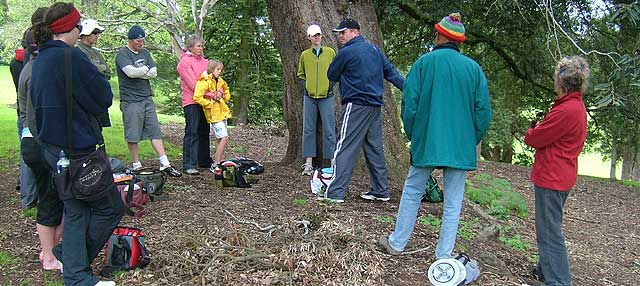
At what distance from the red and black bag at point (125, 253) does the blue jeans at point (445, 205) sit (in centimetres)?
189

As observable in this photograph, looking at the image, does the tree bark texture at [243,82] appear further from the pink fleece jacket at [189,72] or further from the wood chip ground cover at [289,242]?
the wood chip ground cover at [289,242]

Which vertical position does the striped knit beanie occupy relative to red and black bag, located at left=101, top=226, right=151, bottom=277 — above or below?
above

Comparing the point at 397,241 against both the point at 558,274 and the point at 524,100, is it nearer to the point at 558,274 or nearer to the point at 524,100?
the point at 558,274

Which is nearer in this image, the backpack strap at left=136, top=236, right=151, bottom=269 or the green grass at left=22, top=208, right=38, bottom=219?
the backpack strap at left=136, top=236, right=151, bottom=269

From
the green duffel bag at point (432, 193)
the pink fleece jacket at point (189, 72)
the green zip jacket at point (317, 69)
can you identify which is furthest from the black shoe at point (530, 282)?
the pink fleece jacket at point (189, 72)

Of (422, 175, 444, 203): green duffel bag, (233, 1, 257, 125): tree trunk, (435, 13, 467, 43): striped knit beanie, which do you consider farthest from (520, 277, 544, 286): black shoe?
(233, 1, 257, 125): tree trunk

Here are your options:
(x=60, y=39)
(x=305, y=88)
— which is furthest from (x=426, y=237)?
(x=60, y=39)

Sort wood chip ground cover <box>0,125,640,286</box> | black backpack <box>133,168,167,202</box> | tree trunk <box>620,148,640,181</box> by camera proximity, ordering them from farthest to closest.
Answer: tree trunk <box>620,148,640,181</box> → black backpack <box>133,168,167,202</box> → wood chip ground cover <box>0,125,640,286</box>

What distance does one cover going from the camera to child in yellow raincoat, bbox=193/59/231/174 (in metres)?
6.88

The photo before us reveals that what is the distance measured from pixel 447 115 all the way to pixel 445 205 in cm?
68

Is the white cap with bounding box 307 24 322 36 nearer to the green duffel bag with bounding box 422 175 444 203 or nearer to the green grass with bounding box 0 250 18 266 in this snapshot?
the green duffel bag with bounding box 422 175 444 203

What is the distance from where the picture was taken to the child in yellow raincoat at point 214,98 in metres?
6.88

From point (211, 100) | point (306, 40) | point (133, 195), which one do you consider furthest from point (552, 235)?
point (211, 100)

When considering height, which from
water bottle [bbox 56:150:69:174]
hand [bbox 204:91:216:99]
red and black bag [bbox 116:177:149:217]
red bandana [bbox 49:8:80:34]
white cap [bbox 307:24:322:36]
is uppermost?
white cap [bbox 307:24:322:36]
